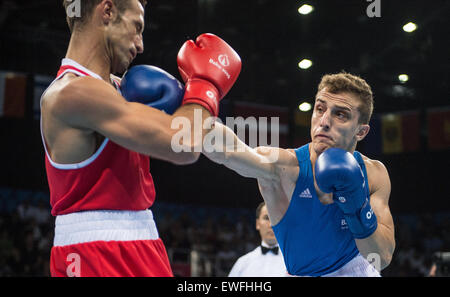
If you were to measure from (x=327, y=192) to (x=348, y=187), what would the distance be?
0.42 ft

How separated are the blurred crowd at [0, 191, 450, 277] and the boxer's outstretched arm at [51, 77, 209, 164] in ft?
19.5

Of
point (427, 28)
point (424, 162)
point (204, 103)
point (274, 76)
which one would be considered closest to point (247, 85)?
point (274, 76)

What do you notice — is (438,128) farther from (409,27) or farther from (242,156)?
(242,156)

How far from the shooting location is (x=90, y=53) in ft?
5.84

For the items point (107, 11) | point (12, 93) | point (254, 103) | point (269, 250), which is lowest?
point (269, 250)

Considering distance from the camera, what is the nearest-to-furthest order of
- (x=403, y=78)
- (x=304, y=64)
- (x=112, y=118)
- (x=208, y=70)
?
(x=112, y=118), (x=208, y=70), (x=403, y=78), (x=304, y=64)

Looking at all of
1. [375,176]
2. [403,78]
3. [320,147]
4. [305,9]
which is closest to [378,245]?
[375,176]

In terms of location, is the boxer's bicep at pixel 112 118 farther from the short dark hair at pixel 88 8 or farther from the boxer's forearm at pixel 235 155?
the boxer's forearm at pixel 235 155

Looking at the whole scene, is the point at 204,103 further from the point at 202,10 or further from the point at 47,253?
the point at 47,253

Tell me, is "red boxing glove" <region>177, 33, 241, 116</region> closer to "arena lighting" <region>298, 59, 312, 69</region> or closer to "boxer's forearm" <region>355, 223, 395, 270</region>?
"boxer's forearm" <region>355, 223, 395, 270</region>

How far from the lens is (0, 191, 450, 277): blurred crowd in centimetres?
756

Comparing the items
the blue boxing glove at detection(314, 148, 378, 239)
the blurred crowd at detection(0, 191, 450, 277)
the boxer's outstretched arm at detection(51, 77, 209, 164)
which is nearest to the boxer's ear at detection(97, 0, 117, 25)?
the boxer's outstretched arm at detection(51, 77, 209, 164)

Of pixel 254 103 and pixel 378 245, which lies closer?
pixel 378 245

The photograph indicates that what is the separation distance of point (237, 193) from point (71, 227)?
33.1ft
